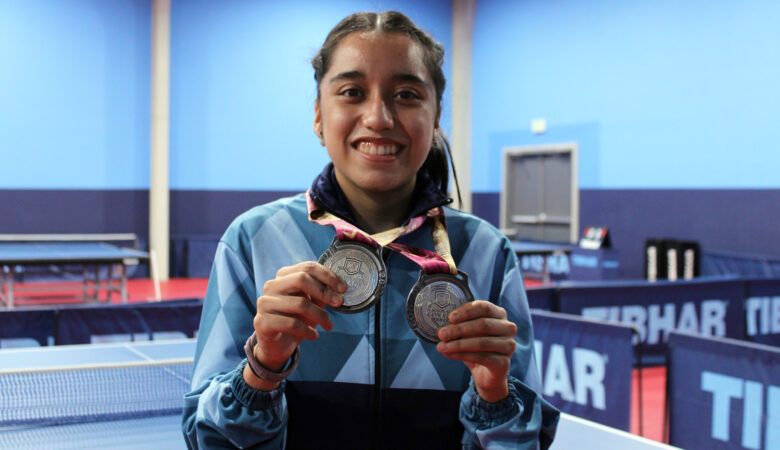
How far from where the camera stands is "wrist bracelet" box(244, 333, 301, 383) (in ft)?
4.21

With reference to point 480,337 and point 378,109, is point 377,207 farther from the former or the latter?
point 480,337

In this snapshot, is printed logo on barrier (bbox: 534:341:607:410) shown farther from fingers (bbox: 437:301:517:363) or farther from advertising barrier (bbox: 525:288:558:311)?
fingers (bbox: 437:301:517:363)

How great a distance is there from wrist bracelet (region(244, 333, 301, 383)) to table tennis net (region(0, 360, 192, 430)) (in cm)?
145

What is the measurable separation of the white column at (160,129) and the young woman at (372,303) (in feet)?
43.5

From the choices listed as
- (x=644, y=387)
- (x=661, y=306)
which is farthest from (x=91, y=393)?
(x=661, y=306)

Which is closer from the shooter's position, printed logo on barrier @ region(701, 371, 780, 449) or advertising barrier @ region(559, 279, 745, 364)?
printed logo on barrier @ region(701, 371, 780, 449)

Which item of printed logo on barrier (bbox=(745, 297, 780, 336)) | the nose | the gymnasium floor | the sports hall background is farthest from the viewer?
the sports hall background

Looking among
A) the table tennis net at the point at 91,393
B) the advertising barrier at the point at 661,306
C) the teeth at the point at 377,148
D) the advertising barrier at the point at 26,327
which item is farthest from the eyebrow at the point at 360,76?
the advertising barrier at the point at 661,306

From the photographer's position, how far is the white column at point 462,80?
669 inches

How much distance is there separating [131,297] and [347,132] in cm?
1150

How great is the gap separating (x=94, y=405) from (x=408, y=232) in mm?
1621

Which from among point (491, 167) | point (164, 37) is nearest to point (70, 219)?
point (164, 37)

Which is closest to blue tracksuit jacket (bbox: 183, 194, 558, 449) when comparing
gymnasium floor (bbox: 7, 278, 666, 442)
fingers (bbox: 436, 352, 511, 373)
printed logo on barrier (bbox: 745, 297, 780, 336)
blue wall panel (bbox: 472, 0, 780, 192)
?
fingers (bbox: 436, 352, 511, 373)

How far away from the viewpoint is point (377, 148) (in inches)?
57.6
